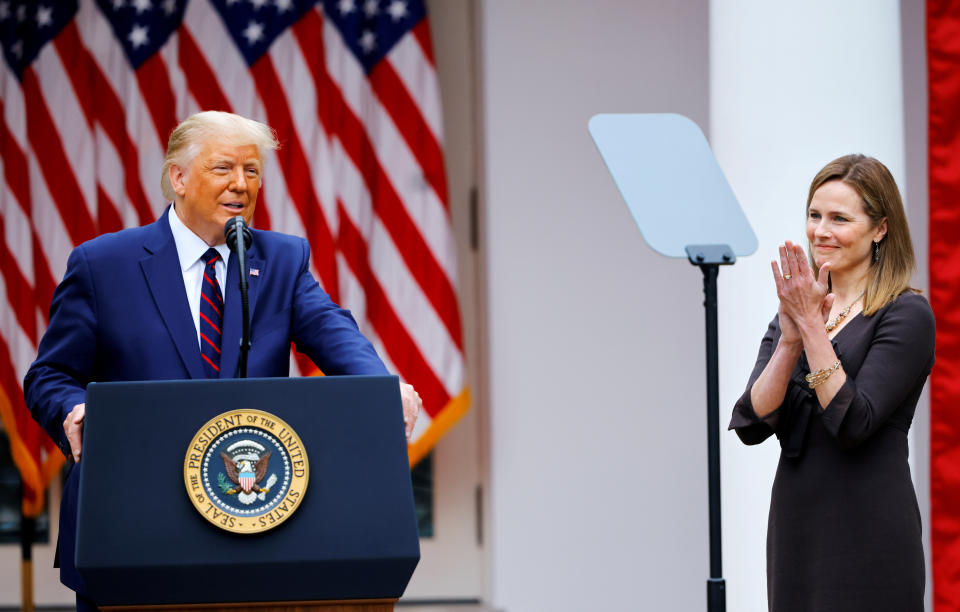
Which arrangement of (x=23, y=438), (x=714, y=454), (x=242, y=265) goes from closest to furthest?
1. (x=242, y=265)
2. (x=714, y=454)
3. (x=23, y=438)

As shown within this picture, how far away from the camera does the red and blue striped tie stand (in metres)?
2.17

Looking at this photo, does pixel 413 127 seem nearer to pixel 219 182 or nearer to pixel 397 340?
pixel 397 340

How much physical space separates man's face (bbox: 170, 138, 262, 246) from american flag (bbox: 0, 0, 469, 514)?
2.45 metres

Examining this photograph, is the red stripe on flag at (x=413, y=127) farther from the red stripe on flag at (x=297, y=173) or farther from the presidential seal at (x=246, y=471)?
the presidential seal at (x=246, y=471)

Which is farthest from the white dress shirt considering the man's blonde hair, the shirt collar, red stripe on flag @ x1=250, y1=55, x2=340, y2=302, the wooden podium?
red stripe on flag @ x1=250, y1=55, x2=340, y2=302

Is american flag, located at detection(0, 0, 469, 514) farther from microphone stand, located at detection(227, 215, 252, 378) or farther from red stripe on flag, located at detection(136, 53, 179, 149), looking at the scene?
microphone stand, located at detection(227, 215, 252, 378)

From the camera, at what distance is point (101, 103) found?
189 inches

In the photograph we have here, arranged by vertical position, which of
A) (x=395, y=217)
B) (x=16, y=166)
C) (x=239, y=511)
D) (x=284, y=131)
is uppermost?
(x=284, y=131)

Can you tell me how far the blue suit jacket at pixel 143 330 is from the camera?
2152 mm

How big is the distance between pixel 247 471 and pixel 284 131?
3.27 meters

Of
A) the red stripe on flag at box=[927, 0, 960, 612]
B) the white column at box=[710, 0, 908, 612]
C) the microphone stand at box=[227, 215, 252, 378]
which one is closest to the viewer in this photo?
the microphone stand at box=[227, 215, 252, 378]

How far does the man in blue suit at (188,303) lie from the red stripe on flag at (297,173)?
2.40 metres

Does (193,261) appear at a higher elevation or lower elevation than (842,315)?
higher

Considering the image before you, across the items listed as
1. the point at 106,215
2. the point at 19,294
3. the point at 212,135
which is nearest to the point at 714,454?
the point at 212,135
